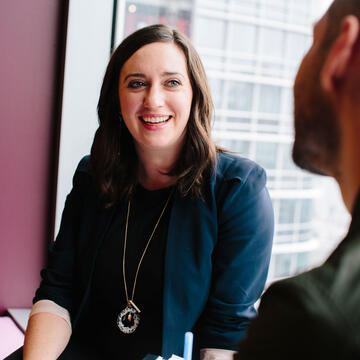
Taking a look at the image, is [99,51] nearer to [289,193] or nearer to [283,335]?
[289,193]

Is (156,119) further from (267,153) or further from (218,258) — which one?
(267,153)

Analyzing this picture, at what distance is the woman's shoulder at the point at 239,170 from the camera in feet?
4.37

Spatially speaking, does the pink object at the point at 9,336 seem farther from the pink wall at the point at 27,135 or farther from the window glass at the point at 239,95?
the window glass at the point at 239,95

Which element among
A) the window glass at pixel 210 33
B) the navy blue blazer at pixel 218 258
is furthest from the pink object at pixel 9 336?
the window glass at pixel 210 33

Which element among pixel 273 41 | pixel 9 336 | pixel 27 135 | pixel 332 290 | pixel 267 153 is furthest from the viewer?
pixel 267 153

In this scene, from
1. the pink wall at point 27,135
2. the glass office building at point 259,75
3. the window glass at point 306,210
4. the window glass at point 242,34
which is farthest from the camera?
the window glass at point 306,210

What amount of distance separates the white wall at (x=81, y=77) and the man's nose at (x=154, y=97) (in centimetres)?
71

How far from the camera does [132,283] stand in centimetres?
136

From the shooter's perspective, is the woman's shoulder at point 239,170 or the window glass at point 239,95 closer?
the woman's shoulder at point 239,170

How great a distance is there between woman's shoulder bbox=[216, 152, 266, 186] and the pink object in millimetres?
977

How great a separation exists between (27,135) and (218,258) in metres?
1.06

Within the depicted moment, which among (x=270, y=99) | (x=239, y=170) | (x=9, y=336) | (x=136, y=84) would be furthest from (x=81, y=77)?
(x=270, y=99)

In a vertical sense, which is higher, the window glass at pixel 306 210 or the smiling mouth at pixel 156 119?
the smiling mouth at pixel 156 119

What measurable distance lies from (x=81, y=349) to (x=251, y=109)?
1.90 meters
